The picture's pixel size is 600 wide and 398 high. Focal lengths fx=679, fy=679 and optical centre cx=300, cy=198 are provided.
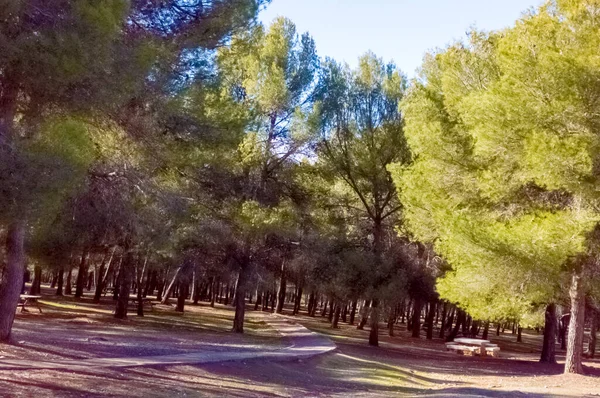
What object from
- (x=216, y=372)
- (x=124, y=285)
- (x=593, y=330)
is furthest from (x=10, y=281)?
(x=593, y=330)

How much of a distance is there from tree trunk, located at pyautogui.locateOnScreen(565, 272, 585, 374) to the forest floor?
40cm

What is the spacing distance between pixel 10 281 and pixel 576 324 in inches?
508

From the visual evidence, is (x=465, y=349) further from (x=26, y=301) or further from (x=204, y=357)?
(x=26, y=301)

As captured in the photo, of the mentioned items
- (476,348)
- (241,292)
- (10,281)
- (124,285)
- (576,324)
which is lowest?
(476,348)

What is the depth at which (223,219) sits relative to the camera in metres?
25.6

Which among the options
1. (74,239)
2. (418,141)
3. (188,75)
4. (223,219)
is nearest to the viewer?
(188,75)

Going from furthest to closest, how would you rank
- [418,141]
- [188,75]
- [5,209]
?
[418,141], [188,75], [5,209]

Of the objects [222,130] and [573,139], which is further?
[222,130]

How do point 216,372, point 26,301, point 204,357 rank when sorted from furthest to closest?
point 26,301 → point 204,357 → point 216,372

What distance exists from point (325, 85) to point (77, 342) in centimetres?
1601

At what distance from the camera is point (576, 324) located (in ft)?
53.8

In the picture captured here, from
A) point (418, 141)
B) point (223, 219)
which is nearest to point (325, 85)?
point (223, 219)

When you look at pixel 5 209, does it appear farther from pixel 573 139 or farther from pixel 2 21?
pixel 573 139

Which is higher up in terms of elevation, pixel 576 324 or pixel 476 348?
pixel 576 324
